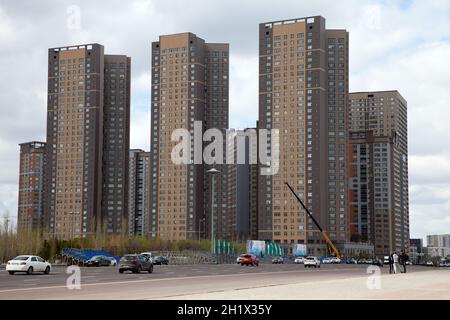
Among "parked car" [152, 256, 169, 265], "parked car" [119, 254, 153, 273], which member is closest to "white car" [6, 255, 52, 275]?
"parked car" [119, 254, 153, 273]

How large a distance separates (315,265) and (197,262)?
1789cm

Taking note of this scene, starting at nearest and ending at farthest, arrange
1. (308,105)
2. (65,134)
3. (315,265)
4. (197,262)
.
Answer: (315,265), (197,262), (308,105), (65,134)

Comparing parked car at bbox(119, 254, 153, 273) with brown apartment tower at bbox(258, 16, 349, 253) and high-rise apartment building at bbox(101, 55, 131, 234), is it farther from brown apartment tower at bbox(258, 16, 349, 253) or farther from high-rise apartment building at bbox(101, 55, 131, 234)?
high-rise apartment building at bbox(101, 55, 131, 234)

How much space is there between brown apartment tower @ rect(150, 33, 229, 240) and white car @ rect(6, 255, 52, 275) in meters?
141

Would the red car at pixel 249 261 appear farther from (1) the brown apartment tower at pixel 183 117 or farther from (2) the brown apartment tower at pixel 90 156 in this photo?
(2) the brown apartment tower at pixel 90 156

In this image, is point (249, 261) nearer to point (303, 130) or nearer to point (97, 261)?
point (97, 261)

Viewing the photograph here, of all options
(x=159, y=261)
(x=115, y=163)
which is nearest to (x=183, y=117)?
(x=115, y=163)

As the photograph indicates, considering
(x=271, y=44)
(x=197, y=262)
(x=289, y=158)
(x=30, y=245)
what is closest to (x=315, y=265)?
(x=197, y=262)

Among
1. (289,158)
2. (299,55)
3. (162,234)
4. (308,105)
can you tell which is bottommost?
(162,234)

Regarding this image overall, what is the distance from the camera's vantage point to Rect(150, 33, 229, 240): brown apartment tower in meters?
189

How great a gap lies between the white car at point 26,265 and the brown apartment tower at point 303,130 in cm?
A: 14230

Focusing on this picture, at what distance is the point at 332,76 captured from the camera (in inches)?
7633

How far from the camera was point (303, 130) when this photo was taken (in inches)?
7338
